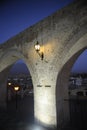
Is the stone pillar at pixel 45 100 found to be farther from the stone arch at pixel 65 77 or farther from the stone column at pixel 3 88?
the stone column at pixel 3 88

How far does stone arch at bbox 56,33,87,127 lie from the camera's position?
5.86 meters

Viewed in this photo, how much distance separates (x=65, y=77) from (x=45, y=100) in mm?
1347

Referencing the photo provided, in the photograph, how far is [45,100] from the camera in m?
6.69

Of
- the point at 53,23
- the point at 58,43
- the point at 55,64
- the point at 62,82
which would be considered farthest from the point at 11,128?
the point at 53,23

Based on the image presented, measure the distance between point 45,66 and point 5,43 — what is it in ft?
14.8

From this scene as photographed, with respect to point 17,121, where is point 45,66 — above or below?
above

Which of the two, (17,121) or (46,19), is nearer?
(46,19)

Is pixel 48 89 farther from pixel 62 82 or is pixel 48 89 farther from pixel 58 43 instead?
pixel 58 43

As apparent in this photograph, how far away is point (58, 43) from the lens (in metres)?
6.27

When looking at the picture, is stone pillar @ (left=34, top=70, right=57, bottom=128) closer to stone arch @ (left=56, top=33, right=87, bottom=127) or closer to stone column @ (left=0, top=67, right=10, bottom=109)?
stone arch @ (left=56, top=33, right=87, bottom=127)

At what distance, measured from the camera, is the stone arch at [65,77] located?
5.86 meters

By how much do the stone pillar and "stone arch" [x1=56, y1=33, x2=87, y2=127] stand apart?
0.21 meters

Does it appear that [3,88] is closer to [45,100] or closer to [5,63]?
[5,63]

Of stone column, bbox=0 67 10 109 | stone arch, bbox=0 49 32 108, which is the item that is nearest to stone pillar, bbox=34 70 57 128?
stone arch, bbox=0 49 32 108
